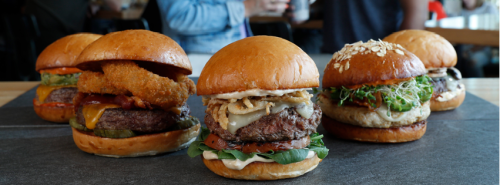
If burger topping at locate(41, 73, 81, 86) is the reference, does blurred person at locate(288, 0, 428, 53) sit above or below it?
below

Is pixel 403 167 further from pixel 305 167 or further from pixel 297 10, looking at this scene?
pixel 297 10

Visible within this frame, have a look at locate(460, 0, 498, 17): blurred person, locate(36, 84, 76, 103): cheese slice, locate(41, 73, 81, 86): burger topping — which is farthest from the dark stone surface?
locate(460, 0, 498, 17): blurred person

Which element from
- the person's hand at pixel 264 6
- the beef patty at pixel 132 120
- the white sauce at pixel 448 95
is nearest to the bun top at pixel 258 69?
the beef patty at pixel 132 120

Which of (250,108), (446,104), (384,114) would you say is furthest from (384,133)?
(446,104)

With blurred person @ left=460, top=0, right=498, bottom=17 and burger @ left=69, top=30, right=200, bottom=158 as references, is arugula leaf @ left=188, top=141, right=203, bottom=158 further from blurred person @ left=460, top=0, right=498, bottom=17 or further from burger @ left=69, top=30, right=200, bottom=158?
blurred person @ left=460, top=0, right=498, bottom=17

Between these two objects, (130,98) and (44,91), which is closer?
(130,98)

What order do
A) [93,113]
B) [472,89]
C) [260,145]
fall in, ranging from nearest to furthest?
1. [260,145]
2. [93,113]
3. [472,89]

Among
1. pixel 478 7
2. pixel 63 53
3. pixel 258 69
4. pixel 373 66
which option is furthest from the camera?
pixel 478 7

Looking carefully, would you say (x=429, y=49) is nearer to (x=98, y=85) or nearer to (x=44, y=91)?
(x=98, y=85)
